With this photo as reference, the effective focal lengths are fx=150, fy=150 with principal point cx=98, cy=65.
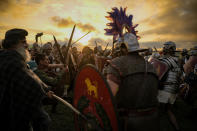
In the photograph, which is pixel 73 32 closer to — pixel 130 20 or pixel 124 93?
pixel 130 20

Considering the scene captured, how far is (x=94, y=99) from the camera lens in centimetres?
199

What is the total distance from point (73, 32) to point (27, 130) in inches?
102

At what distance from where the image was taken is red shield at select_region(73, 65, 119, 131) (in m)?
1.69

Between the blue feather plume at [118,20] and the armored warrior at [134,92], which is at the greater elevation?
the blue feather plume at [118,20]

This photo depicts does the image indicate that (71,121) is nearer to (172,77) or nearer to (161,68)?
(161,68)

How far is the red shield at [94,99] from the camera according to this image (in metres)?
1.69

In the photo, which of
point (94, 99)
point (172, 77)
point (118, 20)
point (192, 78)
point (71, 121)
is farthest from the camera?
point (192, 78)

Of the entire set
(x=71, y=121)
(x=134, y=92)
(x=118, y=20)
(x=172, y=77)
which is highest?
(x=118, y=20)

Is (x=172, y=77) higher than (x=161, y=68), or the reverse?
(x=161, y=68)

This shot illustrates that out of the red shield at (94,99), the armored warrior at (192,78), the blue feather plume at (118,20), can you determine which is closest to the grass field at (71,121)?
the armored warrior at (192,78)

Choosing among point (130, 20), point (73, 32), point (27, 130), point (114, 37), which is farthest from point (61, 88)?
point (130, 20)

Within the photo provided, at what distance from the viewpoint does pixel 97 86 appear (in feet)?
6.11

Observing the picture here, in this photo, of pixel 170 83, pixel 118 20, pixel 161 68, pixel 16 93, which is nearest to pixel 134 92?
pixel 16 93

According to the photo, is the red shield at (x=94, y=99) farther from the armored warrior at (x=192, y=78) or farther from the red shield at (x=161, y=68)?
the armored warrior at (x=192, y=78)
